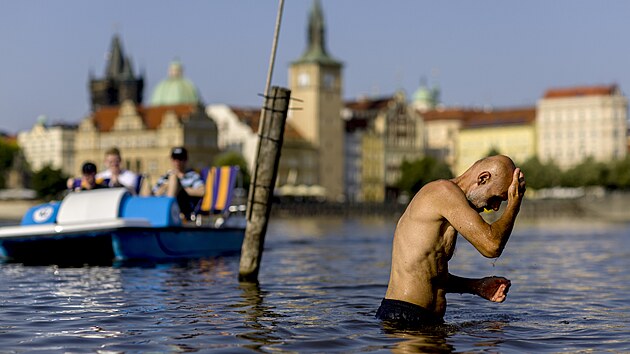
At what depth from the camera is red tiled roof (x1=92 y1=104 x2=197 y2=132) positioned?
461ft

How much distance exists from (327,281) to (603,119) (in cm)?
14877

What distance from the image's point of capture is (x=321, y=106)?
149 m

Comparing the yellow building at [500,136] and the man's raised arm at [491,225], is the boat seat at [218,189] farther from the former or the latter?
the yellow building at [500,136]

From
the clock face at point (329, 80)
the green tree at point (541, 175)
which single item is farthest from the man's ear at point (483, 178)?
the clock face at point (329, 80)

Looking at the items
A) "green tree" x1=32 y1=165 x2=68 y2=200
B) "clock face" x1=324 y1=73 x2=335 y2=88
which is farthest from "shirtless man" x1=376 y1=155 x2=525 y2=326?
"clock face" x1=324 y1=73 x2=335 y2=88

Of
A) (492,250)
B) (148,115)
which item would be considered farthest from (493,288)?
(148,115)

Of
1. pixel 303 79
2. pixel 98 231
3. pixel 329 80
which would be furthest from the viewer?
pixel 329 80

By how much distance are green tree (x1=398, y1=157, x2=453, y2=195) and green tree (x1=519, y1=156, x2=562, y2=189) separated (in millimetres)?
9343

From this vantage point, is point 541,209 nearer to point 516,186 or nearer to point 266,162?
point 266,162

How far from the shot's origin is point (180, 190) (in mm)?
20875

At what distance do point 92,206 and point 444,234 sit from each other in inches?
446

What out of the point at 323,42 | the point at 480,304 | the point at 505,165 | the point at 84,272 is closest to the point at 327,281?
the point at 84,272

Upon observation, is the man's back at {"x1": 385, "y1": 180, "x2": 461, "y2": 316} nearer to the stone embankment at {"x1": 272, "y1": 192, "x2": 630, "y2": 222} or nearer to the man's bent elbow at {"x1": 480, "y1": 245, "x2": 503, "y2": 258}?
the man's bent elbow at {"x1": 480, "y1": 245, "x2": 503, "y2": 258}

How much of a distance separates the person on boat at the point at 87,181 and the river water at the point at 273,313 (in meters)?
1.89
